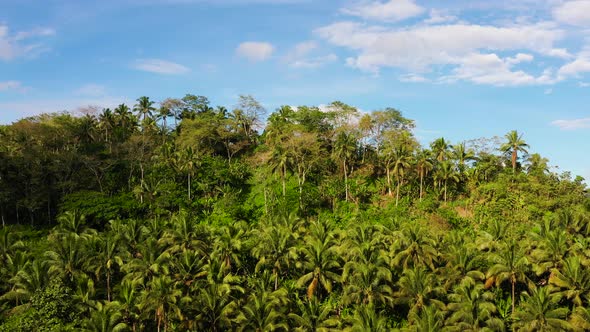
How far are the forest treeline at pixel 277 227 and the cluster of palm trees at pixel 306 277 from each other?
182 mm

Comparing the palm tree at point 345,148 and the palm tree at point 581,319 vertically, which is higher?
the palm tree at point 345,148

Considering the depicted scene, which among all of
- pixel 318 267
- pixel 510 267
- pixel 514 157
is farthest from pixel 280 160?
pixel 514 157

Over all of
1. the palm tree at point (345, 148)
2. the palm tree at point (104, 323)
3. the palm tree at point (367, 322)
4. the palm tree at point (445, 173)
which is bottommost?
the palm tree at point (367, 322)

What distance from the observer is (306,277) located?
44531 millimetres

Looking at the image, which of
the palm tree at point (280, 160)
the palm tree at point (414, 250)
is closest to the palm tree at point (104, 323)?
the palm tree at point (414, 250)

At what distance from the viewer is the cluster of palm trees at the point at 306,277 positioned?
1471 inches

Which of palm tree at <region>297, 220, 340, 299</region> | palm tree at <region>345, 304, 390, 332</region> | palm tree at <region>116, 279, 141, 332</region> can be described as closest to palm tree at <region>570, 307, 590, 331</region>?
palm tree at <region>345, 304, 390, 332</region>

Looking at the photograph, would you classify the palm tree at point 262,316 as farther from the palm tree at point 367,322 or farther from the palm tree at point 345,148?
the palm tree at point 345,148

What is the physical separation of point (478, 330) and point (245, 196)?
43824mm

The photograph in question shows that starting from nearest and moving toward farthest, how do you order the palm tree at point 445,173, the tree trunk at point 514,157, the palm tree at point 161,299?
the palm tree at point 161,299 → the palm tree at point 445,173 → the tree trunk at point 514,157

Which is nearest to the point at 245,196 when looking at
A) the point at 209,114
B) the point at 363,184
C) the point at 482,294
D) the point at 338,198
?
the point at 338,198

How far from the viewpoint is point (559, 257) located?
43.1 metres

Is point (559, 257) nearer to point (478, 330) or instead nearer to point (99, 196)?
point (478, 330)

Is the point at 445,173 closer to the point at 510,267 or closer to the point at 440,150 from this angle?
the point at 440,150
